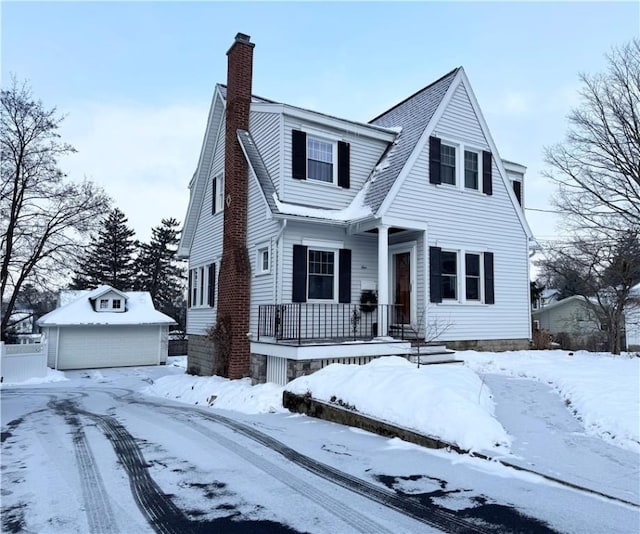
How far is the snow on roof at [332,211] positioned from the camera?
11.6 metres

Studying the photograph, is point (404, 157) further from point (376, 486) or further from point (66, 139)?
point (66, 139)

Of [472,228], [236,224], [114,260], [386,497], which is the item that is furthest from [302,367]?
[114,260]

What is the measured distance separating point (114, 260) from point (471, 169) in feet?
131

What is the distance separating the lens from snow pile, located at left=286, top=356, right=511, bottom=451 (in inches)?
220

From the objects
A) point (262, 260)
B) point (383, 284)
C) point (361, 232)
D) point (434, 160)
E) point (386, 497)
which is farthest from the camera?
point (434, 160)

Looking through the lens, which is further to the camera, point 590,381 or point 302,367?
point 302,367

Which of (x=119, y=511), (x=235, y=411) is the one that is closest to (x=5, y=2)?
(x=235, y=411)

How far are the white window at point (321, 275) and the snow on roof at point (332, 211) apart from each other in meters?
0.98

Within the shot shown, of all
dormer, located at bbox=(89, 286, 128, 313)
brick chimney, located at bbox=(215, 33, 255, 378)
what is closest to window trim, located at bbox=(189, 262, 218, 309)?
brick chimney, located at bbox=(215, 33, 255, 378)

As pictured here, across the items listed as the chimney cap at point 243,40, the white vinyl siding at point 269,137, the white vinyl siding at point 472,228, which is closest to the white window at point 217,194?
the white vinyl siding at point 269,137

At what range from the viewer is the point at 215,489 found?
438 centimetres

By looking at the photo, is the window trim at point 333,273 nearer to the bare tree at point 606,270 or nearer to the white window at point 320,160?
the white window at point 320,160

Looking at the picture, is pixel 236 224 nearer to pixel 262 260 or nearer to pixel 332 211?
pixel 262 260

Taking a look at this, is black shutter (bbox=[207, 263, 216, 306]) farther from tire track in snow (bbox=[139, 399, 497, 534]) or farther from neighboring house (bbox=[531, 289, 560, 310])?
neighboring house (bbox=[531, 289, 560, 310])
